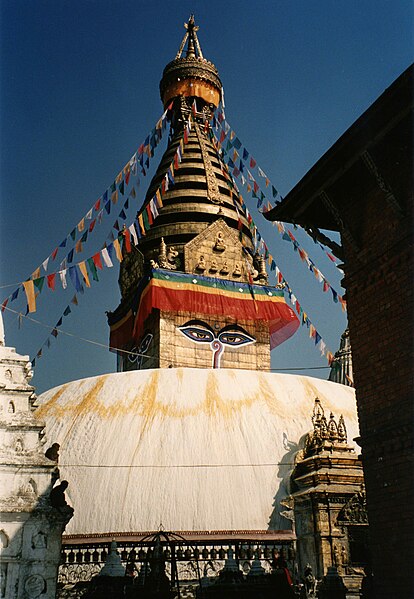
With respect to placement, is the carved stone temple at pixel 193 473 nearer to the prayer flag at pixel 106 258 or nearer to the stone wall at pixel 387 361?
the stone wall at pixel 387 361

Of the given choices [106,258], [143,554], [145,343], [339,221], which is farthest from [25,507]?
[145,343]

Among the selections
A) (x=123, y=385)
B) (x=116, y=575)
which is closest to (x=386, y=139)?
(x=116, y=575)

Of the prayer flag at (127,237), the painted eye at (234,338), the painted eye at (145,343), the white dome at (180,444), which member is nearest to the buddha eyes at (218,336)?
the painted eye at (234,338)

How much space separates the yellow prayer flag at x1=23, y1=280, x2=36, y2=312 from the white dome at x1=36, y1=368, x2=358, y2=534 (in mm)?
2632

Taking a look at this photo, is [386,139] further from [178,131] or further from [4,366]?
[178,131]

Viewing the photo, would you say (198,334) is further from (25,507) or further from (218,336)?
(25,507)

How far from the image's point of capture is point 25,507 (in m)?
7.65

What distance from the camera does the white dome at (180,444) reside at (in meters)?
12.6

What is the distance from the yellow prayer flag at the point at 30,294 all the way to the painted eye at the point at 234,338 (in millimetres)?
9851

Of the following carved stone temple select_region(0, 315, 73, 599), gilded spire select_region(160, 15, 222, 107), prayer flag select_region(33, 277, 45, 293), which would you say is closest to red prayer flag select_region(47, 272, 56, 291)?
prayer flag select_region(33, 277, 45, 293)

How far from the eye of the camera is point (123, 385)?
1539 centimetres

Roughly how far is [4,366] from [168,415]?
6.25 m

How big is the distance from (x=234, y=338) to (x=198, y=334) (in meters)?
1.45

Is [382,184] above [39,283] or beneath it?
beneath
